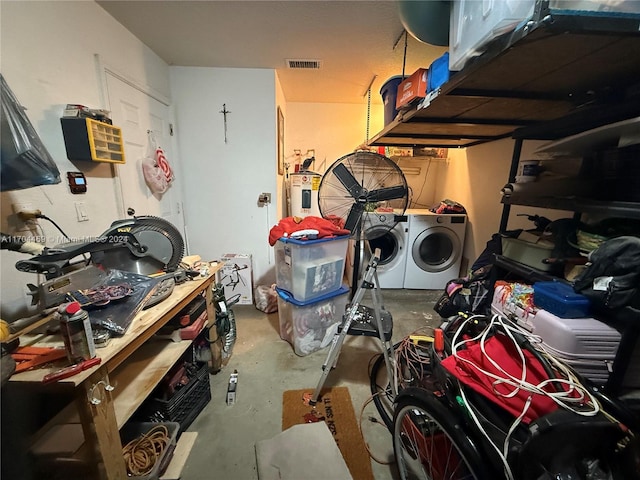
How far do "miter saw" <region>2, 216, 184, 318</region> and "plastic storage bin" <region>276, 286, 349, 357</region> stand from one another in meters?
0.84

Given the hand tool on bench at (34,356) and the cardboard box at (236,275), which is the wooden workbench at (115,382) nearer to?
the hand tool on bench at (34,356)

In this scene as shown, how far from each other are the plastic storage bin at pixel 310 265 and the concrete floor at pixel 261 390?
0.51m

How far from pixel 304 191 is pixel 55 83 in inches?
78.4

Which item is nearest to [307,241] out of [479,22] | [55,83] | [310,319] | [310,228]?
[310,228]

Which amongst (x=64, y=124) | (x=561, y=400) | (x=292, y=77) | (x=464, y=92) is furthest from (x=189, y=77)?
(x=561, y=400)

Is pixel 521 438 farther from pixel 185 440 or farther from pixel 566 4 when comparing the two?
pixel 185 440

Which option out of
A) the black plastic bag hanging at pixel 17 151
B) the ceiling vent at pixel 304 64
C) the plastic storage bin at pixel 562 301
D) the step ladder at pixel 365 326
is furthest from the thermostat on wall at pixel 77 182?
the plastic storage bin at pixel 562 301

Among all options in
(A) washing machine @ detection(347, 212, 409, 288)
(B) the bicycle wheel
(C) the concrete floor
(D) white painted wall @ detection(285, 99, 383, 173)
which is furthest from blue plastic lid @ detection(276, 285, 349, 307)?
(D) white painted wall @ detection(285, 99, 383, 173)

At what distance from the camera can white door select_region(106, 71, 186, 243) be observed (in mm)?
1678

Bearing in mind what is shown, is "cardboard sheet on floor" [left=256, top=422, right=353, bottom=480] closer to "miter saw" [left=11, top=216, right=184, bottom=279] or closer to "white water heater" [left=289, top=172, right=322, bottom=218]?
"miter saw" [left=11, top=216, right=184, bottom=279]

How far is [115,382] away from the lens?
1082 mm

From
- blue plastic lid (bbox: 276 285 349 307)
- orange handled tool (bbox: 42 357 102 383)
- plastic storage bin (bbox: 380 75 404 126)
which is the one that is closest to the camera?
orange handled tool (bbox: 42 357 102 383)

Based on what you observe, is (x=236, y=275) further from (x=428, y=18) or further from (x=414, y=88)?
(x=428, y=18)

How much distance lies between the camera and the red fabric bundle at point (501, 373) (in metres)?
0.65
